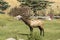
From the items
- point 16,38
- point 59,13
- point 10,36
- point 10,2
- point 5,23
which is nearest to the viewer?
point 16,38

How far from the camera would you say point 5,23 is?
75.1 ft

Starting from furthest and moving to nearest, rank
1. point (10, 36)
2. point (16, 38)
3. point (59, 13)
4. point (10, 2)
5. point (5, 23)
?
point (10, 2) < point (59, 13) < point (5, 23) < point (10, 36) < point (16, 38)

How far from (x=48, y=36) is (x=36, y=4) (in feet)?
44.8

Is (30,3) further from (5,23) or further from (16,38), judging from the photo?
(16,38)

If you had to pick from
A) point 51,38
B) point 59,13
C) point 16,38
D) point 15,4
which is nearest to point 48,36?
point 51,38

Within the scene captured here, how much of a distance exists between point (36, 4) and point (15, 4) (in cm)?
237

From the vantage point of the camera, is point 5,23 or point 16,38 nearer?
point 16,38

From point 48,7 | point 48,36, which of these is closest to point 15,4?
point 48,7

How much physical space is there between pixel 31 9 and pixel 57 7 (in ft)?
9.22

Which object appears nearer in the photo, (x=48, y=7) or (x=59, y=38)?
(x=59, y=38)

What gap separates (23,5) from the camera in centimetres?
3020

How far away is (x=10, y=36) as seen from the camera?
16781mm

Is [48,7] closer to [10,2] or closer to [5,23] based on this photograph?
[10,2]

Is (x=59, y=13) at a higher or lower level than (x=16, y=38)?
lower
